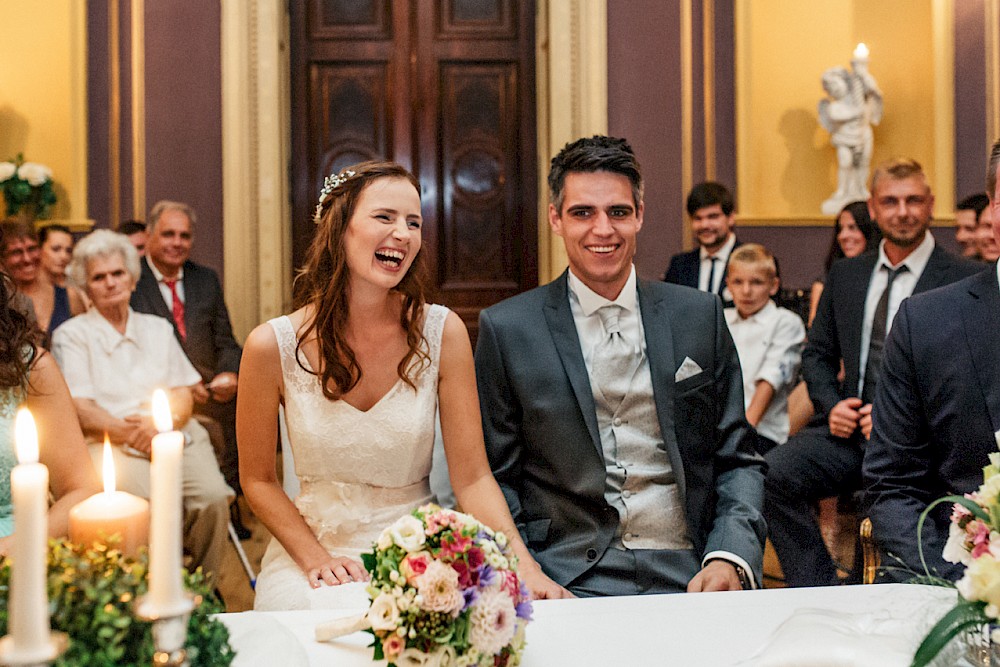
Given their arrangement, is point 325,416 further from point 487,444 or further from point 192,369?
point 192,369

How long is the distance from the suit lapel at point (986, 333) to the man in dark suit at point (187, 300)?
3.55 m

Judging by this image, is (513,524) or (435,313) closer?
(513,524)

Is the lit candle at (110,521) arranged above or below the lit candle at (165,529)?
below

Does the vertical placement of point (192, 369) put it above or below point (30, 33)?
below

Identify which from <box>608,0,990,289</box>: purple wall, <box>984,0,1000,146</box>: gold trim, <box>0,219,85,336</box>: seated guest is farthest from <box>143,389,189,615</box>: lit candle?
<box>984,0,1000,146</box>: gold trim

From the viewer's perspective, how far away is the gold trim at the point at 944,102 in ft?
21.2

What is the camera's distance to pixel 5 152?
6336mm

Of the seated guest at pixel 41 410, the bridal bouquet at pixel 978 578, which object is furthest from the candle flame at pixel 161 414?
the seated guest at pixel 41 410

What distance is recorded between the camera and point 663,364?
2.15m

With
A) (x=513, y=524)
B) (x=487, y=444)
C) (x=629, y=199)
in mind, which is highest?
(x=629, y=199)

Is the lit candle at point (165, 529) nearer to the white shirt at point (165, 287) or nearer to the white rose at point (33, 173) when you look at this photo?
the white shirt at point (165, 287)

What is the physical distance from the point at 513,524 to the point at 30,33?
18.7 feet

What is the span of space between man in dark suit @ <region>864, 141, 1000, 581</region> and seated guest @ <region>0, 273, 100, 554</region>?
164 cm

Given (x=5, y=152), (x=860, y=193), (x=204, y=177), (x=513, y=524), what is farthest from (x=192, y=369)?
(x=860, y=193)
